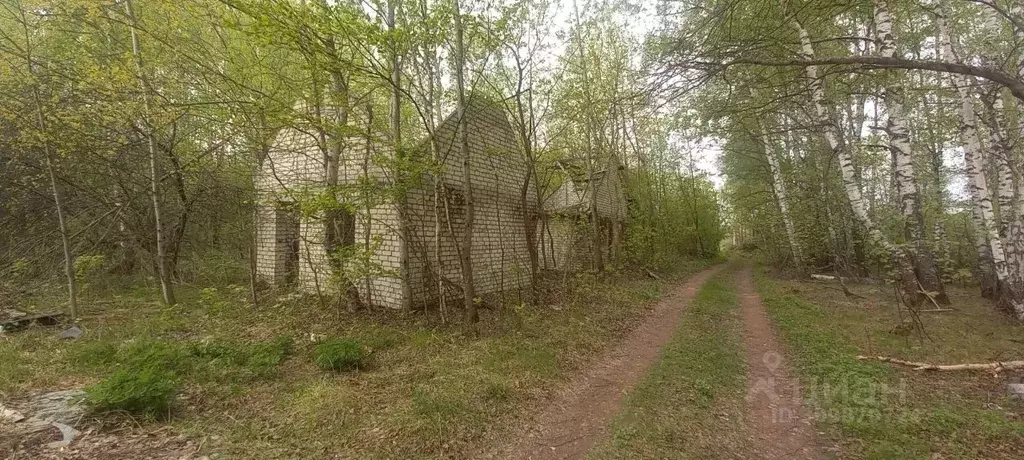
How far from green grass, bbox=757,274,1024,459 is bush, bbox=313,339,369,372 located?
5076mm

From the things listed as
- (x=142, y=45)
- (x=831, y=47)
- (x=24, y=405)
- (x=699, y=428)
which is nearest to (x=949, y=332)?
(x=699, y=428)

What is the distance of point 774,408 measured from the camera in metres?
4.25

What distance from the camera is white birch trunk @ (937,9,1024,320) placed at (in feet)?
22.9

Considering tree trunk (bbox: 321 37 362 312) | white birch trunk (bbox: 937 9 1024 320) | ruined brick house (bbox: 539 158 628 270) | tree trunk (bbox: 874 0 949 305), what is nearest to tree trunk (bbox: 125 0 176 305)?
tree trunk (bbox: 321 37 362 312)

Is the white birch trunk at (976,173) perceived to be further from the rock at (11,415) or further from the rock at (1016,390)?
the rock at (11,415)

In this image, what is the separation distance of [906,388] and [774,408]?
167cm

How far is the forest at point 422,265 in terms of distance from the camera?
11.9 ft

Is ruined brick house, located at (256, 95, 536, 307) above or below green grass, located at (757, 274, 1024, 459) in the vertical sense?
above

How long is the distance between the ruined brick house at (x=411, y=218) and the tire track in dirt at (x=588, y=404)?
249 cm

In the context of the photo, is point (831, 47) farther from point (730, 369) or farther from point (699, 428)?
point (699, 428)

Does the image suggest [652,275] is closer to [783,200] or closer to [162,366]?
[783,200]

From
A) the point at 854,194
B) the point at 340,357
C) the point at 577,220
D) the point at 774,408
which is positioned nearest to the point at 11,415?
the point at 340,357

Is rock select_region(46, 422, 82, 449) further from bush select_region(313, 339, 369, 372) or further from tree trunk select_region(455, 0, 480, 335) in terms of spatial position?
tree trunk select_region(455, 0, 480, 335)

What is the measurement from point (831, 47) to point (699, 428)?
12.1 metres
